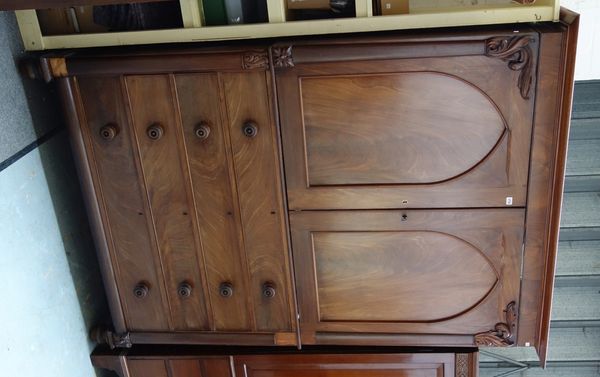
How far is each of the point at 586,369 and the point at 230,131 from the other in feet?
4.83

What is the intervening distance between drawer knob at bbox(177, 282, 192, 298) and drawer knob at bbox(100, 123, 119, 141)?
1.29 ft

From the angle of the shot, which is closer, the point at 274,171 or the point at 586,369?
the point at 274,171

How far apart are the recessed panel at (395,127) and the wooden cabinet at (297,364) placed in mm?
463

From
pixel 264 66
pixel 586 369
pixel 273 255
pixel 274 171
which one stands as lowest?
pixel 586 369

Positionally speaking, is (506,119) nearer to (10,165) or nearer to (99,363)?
(10,165)

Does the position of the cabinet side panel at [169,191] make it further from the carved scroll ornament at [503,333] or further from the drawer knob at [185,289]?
the carved scroll ornament at [503,333]

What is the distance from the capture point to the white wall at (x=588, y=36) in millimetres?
1554

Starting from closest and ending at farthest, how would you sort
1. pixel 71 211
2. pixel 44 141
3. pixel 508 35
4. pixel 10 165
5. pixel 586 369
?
pixel 508 35 → pixel 10 165 → pixel 44 141 → pixel 71 211 → pixel 586 369

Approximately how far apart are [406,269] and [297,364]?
15.1 inches

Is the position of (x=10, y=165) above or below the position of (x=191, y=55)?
below

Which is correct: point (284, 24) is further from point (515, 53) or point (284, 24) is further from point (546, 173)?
point (546, 173)

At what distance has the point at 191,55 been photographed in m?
1.22

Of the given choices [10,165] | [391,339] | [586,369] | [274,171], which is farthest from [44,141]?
[586,369]

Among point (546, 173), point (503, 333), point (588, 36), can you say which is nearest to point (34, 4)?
point (546, 173)
